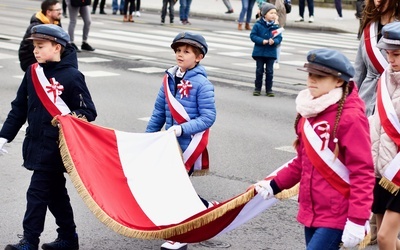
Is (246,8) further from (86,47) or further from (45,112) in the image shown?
(45,112)

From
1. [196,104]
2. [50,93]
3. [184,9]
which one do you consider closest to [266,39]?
[196,104]

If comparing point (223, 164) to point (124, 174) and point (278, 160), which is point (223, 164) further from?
point (124, 174)

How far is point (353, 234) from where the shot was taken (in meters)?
4.31

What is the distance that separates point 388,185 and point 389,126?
37 centimetres

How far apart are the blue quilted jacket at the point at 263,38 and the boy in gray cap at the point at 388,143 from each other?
7906 millimetres

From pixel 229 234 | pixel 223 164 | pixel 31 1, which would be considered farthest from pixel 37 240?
pixel 31 1

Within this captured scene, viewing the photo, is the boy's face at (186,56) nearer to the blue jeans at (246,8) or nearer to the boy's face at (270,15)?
the boy's face at (270,15)

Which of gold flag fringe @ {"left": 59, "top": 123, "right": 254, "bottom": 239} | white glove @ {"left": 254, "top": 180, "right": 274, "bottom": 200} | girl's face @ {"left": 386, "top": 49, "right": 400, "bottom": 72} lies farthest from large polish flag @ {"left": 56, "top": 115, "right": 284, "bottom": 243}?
girl's face @ {"left": 386, "top": 49, "right": 400, "bottom": 72}

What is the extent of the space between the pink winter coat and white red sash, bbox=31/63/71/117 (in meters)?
1.94

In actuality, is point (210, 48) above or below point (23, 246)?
below

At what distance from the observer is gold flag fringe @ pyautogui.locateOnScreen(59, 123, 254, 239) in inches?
204

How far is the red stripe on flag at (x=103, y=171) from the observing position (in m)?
5.72

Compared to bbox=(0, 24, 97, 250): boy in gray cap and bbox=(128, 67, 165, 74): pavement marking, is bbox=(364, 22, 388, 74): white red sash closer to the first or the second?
bbox=(0, 24, 97, 250): boy in gray cap

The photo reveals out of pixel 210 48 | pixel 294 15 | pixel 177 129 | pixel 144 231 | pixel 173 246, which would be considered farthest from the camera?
pixel 294 15
